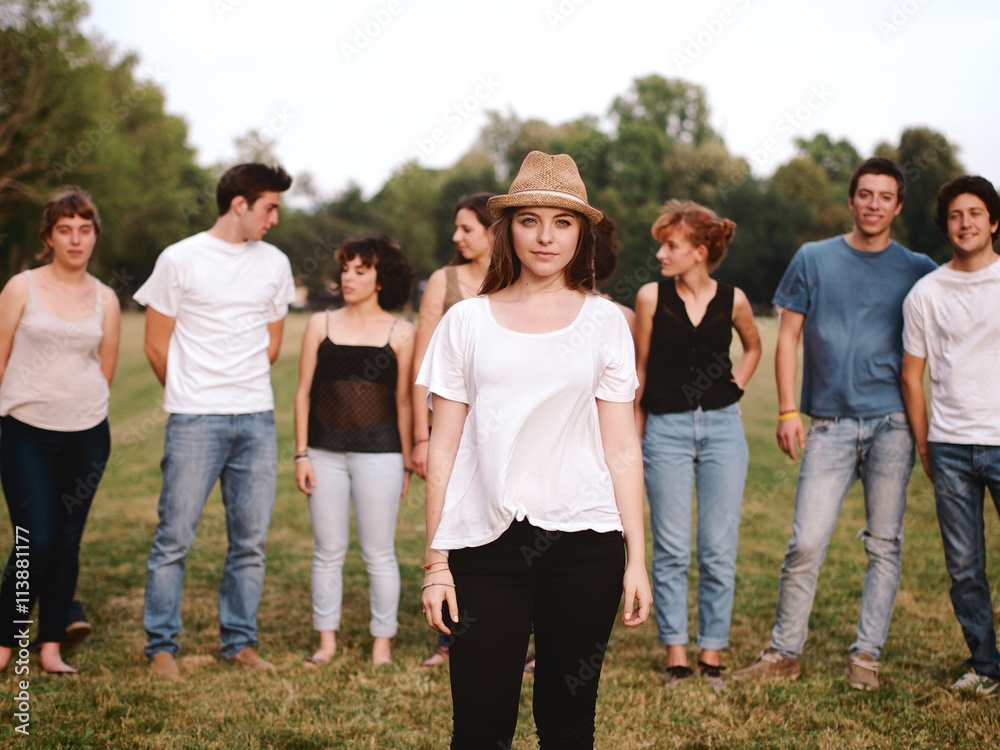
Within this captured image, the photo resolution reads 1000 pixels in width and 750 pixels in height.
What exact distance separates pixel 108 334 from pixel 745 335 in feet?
11.7

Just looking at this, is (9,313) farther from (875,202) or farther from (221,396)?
(875,202)

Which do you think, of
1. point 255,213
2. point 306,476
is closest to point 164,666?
point 306,476

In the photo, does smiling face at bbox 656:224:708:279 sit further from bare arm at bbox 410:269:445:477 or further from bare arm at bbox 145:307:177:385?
bare arm at bbox 145:307:177:385

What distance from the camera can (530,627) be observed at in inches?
112

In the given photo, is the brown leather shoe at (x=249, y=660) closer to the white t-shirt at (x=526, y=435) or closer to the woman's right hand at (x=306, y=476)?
the woman's right hand at (x=306, y=476)

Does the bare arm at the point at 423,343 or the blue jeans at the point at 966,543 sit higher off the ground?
the bare arm at the point at 423,343

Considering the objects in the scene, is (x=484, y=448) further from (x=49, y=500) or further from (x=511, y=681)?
(x=49, y=500)

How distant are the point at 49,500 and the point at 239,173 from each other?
201 centimetres

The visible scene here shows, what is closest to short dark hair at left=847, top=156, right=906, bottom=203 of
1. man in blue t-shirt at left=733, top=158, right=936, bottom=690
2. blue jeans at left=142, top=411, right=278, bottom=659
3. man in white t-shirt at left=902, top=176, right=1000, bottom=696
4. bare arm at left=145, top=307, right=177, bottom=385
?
man in blue t-shirt at left=733, top=158, right=936, bottom=690

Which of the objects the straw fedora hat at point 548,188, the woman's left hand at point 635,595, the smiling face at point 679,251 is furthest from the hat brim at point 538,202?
the smiling face at point 679,251

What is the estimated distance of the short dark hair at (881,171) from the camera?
16.0 ft

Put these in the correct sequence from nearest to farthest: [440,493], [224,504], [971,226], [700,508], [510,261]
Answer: [440,493]
[510,261]
[971,226]
[700,508]
[224,504]

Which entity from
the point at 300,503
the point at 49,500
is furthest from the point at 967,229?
the point at 300,503

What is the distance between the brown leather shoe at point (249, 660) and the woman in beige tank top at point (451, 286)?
87 cm
